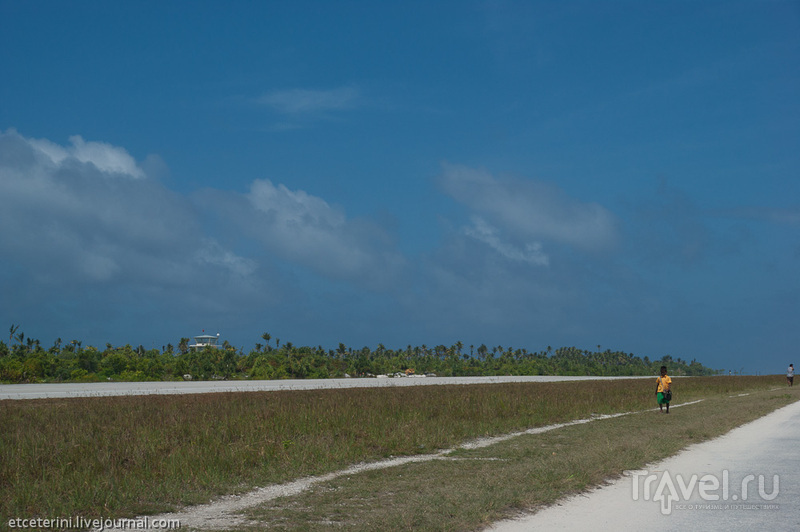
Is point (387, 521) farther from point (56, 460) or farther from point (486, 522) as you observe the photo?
point (56, 460)

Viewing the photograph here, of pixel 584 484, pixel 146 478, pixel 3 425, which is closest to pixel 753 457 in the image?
pixel 584 484

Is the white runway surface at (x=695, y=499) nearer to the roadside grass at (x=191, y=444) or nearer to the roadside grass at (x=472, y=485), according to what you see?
the roadside grass at (x=472, y=485)

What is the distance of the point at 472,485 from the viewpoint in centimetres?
1049

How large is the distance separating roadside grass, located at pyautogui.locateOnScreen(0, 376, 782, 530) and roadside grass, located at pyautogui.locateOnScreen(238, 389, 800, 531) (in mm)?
825

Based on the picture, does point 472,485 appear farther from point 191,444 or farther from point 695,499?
point 191,444

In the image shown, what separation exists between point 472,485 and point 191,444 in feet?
21.5

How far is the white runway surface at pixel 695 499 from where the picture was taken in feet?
26.0

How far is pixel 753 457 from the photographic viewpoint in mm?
13305

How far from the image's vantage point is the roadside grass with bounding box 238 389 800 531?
837cm

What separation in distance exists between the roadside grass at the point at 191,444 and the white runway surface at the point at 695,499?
1202 millimetres

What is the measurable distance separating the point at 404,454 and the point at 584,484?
543cm

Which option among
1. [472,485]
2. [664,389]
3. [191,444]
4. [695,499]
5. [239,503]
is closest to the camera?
[695,499]

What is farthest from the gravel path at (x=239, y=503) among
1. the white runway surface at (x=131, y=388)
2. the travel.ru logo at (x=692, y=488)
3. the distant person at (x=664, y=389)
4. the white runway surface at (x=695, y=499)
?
the white runway surface at (x=131, y=388)

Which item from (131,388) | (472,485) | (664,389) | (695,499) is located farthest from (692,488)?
(131,388)
